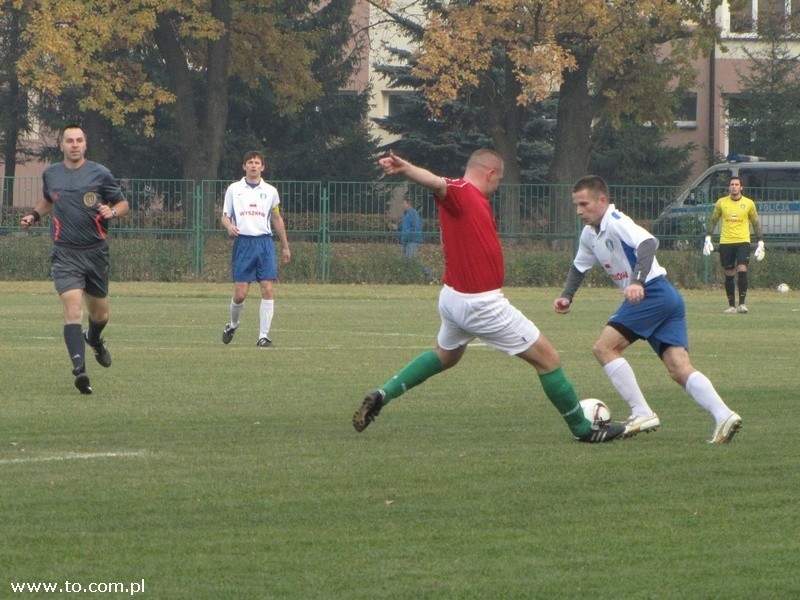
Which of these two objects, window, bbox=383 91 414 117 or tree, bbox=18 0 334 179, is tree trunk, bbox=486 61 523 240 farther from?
window, bbox=383 91 414 117

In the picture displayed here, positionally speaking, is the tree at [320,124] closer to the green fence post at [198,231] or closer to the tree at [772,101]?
the green fence post at [198,231]

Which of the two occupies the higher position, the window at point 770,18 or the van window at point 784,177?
the window at point 770,18

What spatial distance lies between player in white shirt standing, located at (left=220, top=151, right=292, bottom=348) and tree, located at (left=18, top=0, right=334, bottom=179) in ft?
70.5

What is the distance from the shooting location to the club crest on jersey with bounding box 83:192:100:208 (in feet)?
39.2

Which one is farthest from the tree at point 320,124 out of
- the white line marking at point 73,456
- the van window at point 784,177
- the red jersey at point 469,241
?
the white line marking at point 73,456

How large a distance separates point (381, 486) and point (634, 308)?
263cm

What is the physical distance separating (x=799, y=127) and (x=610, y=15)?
13.1 meters

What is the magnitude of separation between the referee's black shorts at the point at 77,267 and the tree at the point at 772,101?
3864cm

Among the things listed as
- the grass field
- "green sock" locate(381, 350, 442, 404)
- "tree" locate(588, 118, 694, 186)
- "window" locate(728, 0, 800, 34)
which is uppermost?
"window" locate(728, 0, 800, 34)

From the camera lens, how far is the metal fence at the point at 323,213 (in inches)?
1367

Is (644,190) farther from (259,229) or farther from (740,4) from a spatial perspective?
(259,229)

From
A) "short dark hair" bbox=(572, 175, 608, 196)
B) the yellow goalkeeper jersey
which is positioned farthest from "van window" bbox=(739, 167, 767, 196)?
"short dark hair" bbox=(572, 175, 608, 196)

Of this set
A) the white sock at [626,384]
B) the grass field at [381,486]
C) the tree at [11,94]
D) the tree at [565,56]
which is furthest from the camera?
the tree at [11,94]

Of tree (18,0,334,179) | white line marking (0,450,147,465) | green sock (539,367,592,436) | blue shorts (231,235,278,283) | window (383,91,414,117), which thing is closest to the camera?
white line marking (0,450,147,465)
